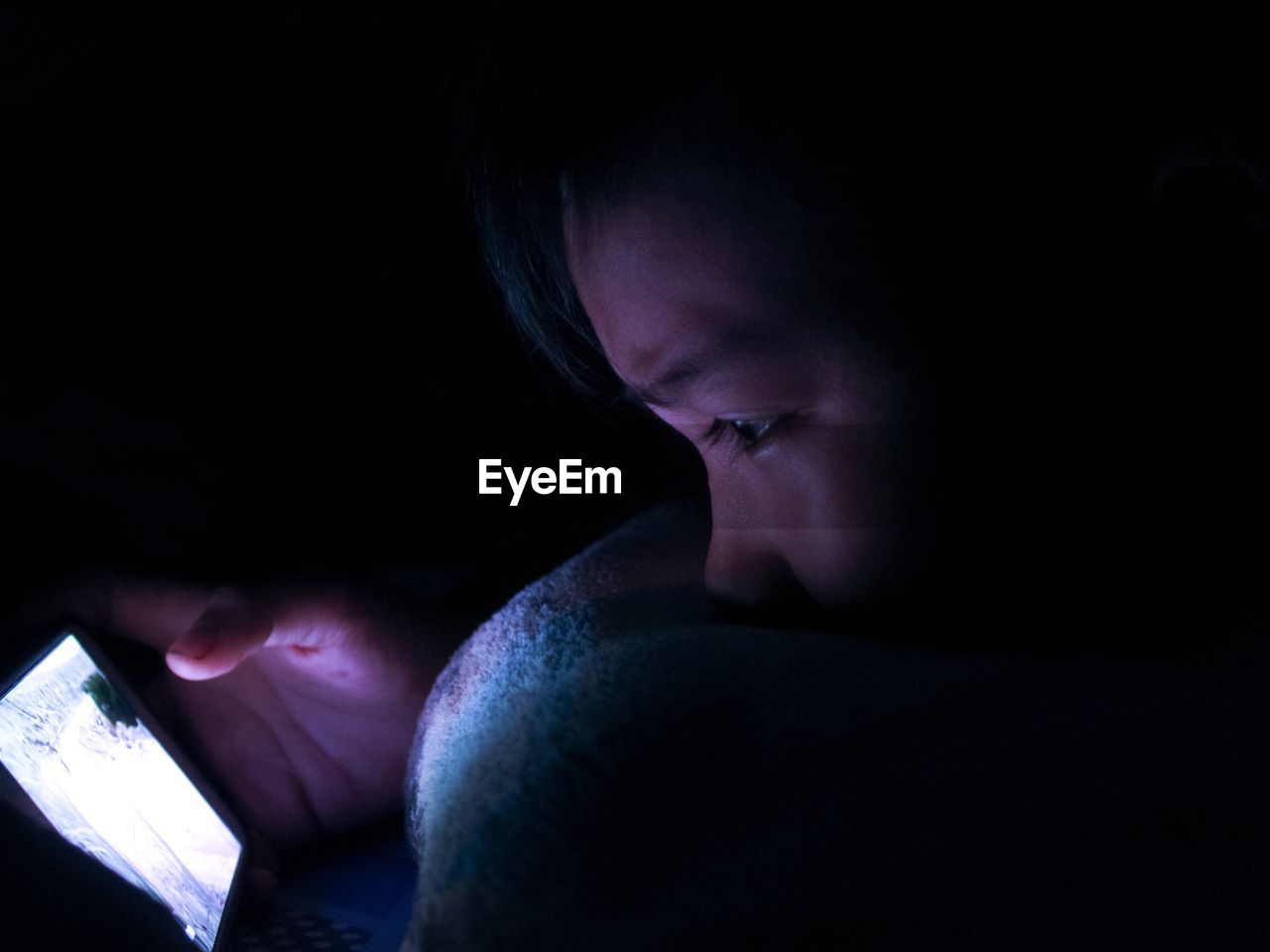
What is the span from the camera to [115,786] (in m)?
0.52

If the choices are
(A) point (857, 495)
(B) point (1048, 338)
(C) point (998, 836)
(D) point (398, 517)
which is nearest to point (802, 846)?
(C) point (998, 836)

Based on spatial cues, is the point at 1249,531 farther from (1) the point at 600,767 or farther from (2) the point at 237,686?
(2) the point at 237,686

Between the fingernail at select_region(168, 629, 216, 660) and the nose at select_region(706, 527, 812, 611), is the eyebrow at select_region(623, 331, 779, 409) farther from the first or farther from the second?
the fingernail at select_region(168, 629, 216, 660)

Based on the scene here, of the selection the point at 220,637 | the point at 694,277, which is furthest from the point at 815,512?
the point at 220,637

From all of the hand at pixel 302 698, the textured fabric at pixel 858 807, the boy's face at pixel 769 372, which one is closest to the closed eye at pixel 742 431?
the boy's face at pixel 769 372

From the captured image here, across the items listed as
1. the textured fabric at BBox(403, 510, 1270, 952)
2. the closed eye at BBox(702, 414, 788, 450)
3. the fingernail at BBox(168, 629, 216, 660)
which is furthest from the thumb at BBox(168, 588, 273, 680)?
the closed eye at BBox(702, 414, 788, 450)

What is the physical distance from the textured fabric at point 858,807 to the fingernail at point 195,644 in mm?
224

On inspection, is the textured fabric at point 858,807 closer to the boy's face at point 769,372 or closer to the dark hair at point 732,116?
the boy's face at point 769,372

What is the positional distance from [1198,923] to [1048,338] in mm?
297

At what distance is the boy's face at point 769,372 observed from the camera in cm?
46

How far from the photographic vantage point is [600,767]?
360 millimetres

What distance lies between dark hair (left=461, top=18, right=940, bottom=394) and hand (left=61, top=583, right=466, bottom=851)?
0.36 meters

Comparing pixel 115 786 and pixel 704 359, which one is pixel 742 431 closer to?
pixel 704 359

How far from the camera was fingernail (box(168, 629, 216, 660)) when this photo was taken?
1.83 feet
